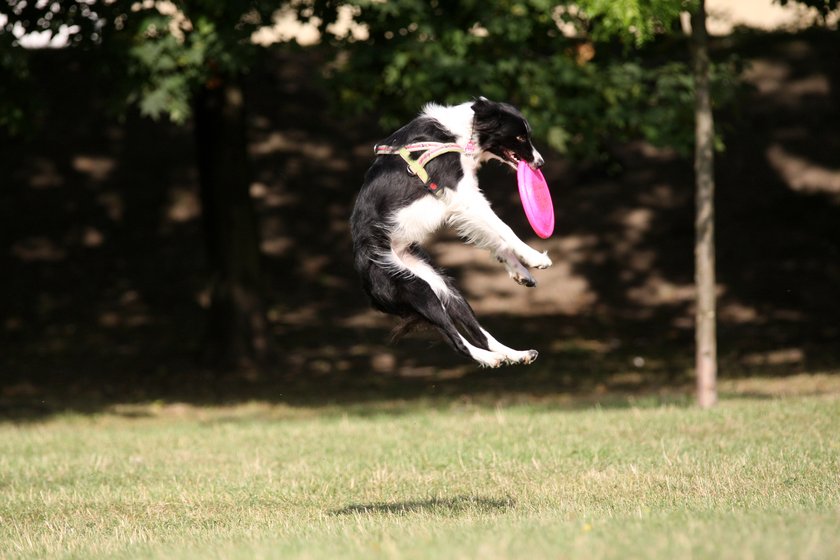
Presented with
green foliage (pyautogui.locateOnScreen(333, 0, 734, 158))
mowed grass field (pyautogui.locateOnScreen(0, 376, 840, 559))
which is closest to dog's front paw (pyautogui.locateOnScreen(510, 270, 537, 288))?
mowed grass field (pyautogui.locateOnScreen(0, 376, 840, 559))

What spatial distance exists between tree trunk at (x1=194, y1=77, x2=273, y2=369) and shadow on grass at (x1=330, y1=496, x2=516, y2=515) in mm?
9425

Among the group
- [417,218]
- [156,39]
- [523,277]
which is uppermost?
[156,39]

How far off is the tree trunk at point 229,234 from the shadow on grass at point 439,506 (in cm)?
942

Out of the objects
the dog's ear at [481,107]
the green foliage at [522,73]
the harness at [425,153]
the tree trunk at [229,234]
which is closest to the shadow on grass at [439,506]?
the harness at [425,153]

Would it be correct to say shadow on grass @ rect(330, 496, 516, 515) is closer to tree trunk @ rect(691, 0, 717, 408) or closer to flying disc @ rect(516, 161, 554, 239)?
flying disc @ rect(516, 161, 554, 239)

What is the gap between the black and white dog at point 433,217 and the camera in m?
6.14

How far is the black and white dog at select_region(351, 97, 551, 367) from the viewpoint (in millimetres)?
6141

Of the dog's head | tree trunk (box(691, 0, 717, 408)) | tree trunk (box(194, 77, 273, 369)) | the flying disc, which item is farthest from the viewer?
tree trunk (box(194, 77, 273, 369))

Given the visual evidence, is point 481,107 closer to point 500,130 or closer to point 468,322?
point 500,130

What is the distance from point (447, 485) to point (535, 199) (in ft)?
8.07

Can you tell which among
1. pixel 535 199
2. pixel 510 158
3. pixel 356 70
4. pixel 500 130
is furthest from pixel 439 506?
pixel 356 70

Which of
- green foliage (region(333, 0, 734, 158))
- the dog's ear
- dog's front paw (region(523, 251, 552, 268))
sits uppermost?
green foliage (region(333, 0, 734, 158))

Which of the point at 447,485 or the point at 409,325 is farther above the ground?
the point at 409,325

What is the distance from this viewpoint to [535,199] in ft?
22.1
